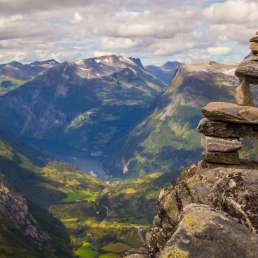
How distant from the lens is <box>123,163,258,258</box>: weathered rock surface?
24.7 meters

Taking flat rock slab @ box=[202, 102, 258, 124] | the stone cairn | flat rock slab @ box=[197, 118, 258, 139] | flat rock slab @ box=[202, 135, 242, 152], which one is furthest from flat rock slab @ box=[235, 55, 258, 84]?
flat rock slab @ box=[202, 135, 242, 152]

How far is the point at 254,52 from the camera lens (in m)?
43.5

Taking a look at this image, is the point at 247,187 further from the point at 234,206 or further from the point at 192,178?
the point at 192,178

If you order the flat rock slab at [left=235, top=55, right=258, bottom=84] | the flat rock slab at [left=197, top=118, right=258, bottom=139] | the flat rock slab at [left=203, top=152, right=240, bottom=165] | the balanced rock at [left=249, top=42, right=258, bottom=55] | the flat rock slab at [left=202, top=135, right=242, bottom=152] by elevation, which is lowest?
the flat rock slab at [left=203, top=152, right=240, bottom=165]

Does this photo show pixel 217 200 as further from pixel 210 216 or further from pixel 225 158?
pixel 225 158

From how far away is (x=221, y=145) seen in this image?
3766 centimetres

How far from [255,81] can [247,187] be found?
15857 millimetres

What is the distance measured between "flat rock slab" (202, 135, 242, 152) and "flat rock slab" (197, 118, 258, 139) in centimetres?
52

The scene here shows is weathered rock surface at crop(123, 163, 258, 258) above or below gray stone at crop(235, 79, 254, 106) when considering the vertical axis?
below

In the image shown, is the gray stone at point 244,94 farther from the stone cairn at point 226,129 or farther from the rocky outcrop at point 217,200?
the stone cairn at point 226,129

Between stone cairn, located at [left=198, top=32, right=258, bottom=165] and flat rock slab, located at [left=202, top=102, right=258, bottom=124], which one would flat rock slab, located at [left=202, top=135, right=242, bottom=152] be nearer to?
stone cairn, located at [left=198, top=32, right=258, bottom=165]

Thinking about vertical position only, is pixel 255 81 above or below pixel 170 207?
above

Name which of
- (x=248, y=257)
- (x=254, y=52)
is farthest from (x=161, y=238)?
(x=254, y=52)

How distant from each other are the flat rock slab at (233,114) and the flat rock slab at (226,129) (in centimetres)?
54
